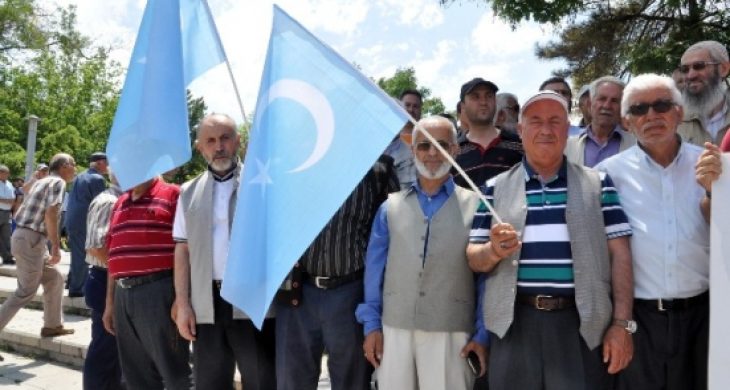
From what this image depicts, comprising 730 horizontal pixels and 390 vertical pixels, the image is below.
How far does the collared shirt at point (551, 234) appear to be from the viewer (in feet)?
9.15

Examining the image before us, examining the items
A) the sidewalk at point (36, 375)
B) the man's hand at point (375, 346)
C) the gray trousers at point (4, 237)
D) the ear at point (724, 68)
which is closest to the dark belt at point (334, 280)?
the man's hand at point (375, 346)

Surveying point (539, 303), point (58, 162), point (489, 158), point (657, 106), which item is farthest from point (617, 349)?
point (58, 162)

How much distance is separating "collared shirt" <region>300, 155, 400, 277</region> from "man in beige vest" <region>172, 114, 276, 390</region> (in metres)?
0.56

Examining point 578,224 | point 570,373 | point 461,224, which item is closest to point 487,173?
point 461,224

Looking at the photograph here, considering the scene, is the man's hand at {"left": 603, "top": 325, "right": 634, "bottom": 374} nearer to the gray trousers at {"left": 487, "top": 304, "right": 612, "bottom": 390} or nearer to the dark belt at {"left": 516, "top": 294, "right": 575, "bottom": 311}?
the gray trousers at {"left": 487, "top": 304, "right": 612, "bottom": 390}

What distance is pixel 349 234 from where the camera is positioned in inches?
144

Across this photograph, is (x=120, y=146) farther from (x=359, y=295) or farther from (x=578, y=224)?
(x=578, y=224)

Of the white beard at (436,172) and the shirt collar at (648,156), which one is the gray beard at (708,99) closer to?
the shirt collar at (648,156)

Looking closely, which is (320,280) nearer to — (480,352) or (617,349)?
(480,352)

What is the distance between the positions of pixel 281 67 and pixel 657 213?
1.88 m

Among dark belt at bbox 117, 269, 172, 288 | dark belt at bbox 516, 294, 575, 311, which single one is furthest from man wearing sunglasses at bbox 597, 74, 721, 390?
dark belt at bbox 117, 269, 172, 288

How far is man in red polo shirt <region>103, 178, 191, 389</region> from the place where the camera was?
13.0 ft

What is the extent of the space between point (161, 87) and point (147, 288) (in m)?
1.27

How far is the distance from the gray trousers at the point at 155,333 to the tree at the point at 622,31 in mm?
6428
